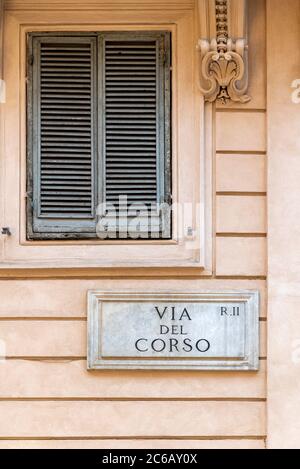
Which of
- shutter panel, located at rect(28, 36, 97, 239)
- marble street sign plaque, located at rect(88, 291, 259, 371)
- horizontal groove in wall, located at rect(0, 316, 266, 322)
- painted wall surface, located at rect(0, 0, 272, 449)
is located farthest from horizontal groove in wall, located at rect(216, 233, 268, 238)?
shutter panel, located at rect(28, 36, 97, 239)

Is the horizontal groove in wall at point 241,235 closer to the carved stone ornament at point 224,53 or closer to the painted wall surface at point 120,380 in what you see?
the painted wall surface at point 120,380

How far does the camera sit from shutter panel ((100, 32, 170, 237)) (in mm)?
8492

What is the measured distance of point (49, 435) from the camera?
27.1ft

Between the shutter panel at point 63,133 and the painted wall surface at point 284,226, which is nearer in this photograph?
the painted wall surface at point 284,226

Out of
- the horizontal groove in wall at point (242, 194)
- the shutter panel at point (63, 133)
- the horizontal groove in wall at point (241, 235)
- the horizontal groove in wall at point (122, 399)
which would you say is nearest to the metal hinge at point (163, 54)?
the shutter panel at point (63, 133)

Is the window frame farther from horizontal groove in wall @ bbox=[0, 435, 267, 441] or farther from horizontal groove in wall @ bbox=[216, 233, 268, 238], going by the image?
horizontal groove in wall @ bbox=[0, 435, 267, 441]

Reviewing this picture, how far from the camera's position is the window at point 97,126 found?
8.46m

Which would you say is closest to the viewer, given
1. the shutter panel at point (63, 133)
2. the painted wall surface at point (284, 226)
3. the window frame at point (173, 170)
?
the painted wall surface at point (284, 226)

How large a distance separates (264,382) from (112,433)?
4.96 feet

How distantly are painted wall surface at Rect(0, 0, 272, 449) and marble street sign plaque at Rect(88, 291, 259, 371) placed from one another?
0.10 m

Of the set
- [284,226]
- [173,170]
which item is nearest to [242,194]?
[284,226]

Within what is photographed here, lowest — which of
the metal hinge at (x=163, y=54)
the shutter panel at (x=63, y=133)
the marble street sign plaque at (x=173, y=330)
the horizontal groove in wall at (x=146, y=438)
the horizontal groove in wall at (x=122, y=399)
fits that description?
the horizontal groove in wall at (x=146, y=438)

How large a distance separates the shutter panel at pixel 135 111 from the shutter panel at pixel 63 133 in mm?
155

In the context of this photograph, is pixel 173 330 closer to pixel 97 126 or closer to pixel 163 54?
pixel 97 126
